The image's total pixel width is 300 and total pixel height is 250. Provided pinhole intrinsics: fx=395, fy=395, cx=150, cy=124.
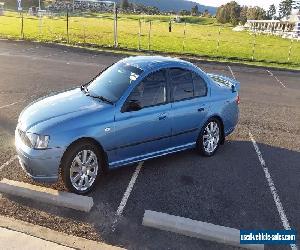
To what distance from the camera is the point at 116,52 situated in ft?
74.6

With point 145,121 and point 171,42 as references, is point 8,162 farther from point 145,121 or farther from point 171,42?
point 171,42

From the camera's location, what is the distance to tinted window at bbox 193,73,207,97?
23.9ft

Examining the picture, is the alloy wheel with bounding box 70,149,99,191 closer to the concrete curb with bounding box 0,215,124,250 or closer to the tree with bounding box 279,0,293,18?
the concrete curb with bounding box 0,215,124,250

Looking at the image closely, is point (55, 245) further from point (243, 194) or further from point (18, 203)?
point (243, 194)

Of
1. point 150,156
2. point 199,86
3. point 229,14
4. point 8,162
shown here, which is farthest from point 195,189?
point 229,14

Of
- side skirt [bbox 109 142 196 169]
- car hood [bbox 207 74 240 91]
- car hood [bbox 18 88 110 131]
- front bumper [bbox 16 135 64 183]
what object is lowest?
side skirt [bbox 109 142 196 169]

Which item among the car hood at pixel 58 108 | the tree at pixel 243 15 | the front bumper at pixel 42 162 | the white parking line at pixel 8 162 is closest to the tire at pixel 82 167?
the front bumper at pixel 42 162

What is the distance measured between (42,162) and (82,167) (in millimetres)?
622

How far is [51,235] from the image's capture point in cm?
482

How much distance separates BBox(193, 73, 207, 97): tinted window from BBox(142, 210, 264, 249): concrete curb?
2.79 metres

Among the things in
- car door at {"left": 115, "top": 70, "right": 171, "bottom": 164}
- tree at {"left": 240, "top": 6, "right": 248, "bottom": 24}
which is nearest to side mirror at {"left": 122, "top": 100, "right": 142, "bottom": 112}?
car door at {"left": 115, "top": 70, "right": 171, "bottom": 164}

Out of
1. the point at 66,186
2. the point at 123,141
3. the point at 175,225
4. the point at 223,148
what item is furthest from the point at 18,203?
the point at 223,148

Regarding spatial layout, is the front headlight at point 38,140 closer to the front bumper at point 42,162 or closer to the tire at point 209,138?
the front bumper at point 42,162

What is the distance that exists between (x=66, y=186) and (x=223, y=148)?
368cm
